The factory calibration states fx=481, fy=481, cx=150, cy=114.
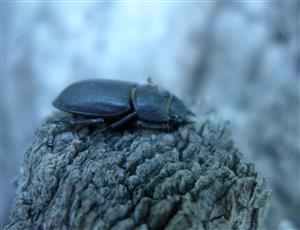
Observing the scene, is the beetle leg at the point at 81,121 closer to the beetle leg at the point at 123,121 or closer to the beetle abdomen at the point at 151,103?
the beetle leg at the point at 123,121

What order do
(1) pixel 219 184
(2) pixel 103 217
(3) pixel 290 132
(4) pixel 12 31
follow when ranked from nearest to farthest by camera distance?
1. (2) pixel 103 217
2. (1) pixel 219 184
3. (3) pixel 290 132
4. (4) pixel 12 31

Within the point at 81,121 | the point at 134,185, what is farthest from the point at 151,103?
the point at 134,185

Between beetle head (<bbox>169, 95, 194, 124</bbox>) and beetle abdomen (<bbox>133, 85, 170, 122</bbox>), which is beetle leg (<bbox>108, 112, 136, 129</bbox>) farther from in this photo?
beetle head (<bbox>169, 95, 194, 124</bbox>)

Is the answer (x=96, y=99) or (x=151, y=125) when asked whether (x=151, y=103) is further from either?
(x=96, y=99)

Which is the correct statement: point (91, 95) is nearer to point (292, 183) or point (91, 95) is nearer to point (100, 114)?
point (100, 114)

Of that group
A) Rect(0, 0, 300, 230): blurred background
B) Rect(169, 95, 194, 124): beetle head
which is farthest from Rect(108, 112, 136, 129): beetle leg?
Rect(0, 0, 300, 230): blurred background

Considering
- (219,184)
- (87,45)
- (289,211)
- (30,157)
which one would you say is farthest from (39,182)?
(87,45)
